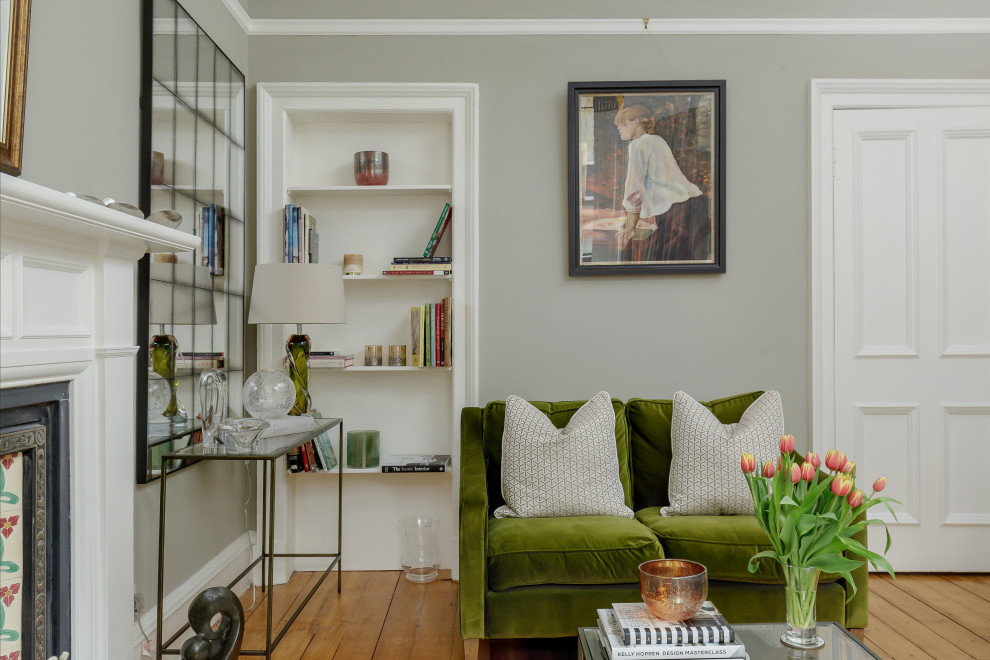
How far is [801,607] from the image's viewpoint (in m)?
1.64

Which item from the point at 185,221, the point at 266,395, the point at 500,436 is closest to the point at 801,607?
the point at 500,436

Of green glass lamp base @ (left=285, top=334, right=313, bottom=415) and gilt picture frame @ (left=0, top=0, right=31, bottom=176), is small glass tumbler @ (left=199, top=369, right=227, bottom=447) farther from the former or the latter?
gilt picture frame @ (left=0, top=0, right=31, bottom=176)

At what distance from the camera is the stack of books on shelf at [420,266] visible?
3152mm

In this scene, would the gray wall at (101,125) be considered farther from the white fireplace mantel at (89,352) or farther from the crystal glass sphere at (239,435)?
the crystal glass sphere at (239,435)

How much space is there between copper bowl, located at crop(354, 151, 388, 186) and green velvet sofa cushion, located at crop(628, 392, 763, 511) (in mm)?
1564

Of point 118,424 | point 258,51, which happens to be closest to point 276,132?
point 258,51

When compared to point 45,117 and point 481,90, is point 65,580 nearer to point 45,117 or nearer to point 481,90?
point 45,117

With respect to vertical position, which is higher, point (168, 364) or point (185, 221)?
point (185, 221)

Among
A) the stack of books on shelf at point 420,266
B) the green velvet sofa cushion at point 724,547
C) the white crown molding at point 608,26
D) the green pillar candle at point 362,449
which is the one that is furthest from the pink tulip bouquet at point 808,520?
the white crown molding at point 608,26

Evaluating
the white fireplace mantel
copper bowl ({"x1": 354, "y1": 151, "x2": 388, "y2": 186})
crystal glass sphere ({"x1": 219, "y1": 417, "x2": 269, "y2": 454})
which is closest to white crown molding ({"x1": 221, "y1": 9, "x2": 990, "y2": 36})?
copper bowl ({"x1": 354, "y1": 151, "x2": 388, "y2": 186})

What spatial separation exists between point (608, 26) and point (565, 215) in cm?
88

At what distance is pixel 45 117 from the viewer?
1.68m

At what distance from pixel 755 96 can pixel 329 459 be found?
8.36 feet

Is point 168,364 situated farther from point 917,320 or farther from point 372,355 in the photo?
point 917,320
